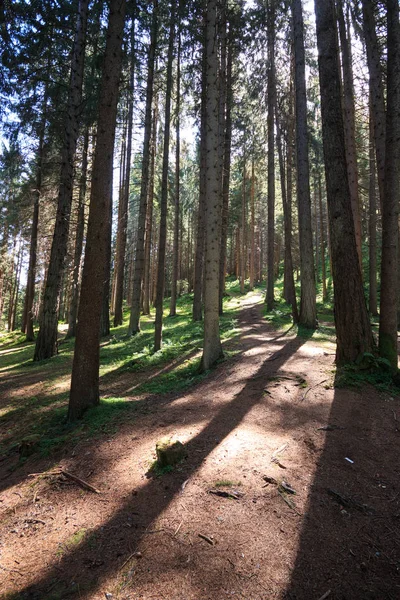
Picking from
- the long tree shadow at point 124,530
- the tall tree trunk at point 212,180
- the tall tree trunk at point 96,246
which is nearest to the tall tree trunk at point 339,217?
the tall tree trunk at point 212,180

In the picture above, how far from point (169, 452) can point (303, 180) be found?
9842 millimetres

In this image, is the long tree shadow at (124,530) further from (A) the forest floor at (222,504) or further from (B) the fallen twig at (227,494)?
(B) the fallen twig at (227,494)

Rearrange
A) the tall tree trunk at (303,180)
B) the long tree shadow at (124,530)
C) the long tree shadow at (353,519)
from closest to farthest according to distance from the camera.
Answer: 1. the long tree shadow at (353,519)
2. the long tree shadow at (124,530)
3. the tall tree trunk at (303,180)

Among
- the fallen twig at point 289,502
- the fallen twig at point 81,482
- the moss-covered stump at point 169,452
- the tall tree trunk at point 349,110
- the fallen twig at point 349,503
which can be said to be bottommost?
the fallen twig at point 81,482

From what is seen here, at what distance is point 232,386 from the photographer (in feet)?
19.0

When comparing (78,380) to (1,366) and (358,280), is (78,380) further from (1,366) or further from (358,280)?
(1,366)

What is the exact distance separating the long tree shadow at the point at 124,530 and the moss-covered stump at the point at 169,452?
0.11 metres

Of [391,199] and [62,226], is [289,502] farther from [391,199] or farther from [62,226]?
[62,226]

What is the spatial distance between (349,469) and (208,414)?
213 centimetres

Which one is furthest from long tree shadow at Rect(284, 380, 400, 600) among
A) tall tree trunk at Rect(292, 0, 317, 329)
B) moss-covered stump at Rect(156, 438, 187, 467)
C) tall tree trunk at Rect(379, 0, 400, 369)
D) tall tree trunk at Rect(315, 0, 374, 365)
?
tall tree trunk at Rect(292, 0, 317, 329)

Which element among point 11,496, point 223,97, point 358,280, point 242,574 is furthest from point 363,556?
point 223,97

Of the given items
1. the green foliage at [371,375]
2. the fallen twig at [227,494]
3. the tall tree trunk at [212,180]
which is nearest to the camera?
the fallen twig at [227,494]

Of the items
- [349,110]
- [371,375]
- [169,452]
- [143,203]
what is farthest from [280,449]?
[349,110]

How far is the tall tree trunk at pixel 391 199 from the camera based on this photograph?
17.7ft
